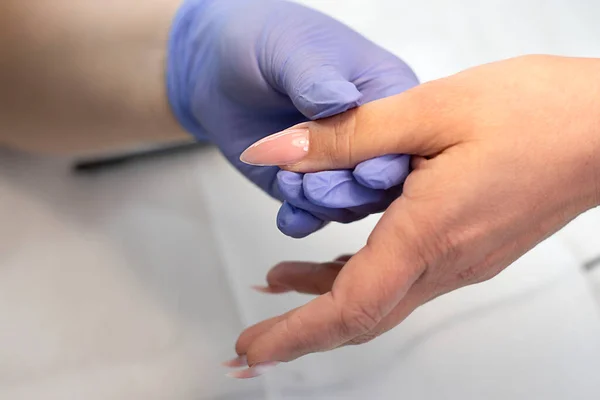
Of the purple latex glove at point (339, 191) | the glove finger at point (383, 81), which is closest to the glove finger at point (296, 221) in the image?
the purple latex glove at point (339, 191)

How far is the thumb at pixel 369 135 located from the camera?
1.44 feet

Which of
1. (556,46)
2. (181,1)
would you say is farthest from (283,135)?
(556,46)

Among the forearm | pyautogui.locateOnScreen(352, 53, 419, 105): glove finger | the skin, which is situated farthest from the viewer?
the forearm

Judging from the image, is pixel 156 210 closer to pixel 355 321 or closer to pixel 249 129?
pixel 249 129

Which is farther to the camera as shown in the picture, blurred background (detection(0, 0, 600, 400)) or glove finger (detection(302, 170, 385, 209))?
blurred background (detection(0, 0, 600, 400))

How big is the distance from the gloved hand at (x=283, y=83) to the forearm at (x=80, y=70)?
30mm

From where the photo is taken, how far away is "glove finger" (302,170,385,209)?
456 millimetres

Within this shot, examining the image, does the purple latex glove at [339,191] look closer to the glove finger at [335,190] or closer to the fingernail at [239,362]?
the glove finger at [335,190]

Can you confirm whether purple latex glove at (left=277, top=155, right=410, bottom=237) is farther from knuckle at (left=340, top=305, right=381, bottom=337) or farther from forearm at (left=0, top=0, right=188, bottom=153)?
forearm at (left=0, top=0, right=188, bottom=153)

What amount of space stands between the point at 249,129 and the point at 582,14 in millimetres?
666

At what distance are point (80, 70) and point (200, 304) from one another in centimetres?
33

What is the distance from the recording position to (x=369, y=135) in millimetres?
447

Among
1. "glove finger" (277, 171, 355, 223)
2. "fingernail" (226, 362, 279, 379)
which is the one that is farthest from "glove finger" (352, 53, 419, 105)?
"fingernail" (226, 362, 279, 379)

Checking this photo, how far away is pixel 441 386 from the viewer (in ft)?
2.32
